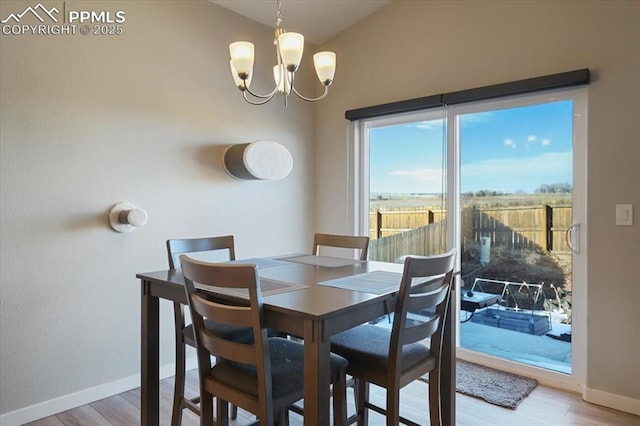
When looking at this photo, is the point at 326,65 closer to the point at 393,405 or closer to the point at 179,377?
the point at 393,405

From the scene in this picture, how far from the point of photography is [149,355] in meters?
2.02

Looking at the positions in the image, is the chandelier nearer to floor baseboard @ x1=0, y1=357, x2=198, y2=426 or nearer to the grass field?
the grass field

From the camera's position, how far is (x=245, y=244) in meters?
3.34

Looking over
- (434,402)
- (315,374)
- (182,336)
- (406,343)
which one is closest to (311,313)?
(315,374)

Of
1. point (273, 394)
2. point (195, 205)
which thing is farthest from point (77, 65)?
point (273, 394)

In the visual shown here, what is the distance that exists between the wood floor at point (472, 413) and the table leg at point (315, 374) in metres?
1.02

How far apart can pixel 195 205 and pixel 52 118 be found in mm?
1024

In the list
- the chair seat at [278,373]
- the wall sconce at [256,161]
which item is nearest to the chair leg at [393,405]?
the chair seat at [278,373]

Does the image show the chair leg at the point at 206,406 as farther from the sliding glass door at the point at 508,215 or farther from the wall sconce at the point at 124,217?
the sliding glass door at the point at 508,215

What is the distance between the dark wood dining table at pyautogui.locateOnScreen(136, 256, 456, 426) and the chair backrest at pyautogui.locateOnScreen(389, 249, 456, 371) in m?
0.08

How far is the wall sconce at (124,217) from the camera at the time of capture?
100 inches

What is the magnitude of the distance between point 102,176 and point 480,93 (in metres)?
2.56

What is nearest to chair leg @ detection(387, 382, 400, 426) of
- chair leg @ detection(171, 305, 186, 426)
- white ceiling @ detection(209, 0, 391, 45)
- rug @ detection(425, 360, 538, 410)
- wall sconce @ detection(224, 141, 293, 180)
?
chair leg @ detection(171, 305, 186, 426)

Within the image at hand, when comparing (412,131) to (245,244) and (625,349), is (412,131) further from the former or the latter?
(625,349)
